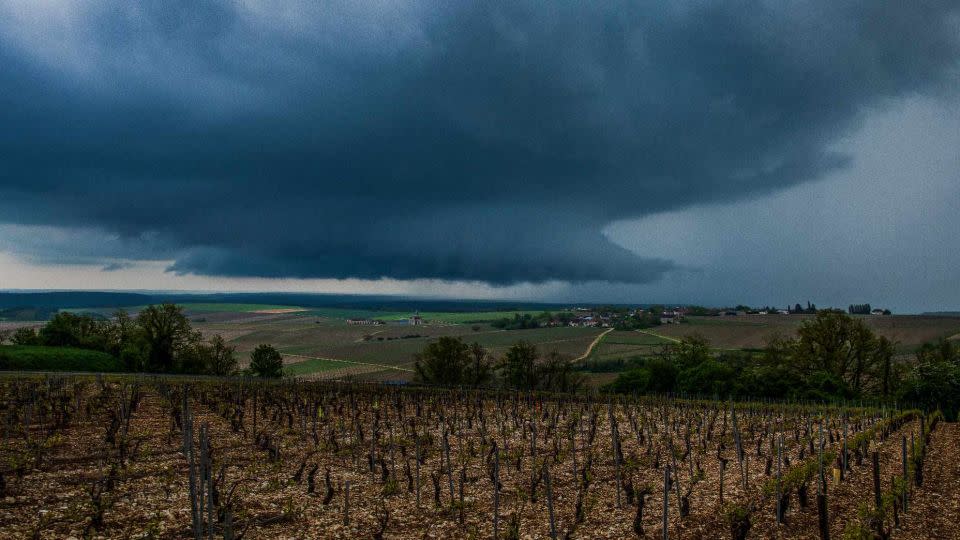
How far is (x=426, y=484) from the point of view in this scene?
60.2ft

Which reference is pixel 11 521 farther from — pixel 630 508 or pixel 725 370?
pixel 725 370

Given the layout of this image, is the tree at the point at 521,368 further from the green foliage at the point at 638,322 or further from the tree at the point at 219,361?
the green foliage at the point at 638,322

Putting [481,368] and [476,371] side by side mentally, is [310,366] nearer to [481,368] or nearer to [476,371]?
[476,371]

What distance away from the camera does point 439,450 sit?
23.7 metres

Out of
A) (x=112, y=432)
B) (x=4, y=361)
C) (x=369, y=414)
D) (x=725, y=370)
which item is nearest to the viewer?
(x=112, y=432)

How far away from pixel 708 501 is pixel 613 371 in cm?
7596

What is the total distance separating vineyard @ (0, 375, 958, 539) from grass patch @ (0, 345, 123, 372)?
37.3 meters

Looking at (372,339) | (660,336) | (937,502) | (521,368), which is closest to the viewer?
(937,502)

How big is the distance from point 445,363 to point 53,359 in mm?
42594

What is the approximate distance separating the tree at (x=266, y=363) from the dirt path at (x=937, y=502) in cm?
6610

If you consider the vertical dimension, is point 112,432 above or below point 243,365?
above

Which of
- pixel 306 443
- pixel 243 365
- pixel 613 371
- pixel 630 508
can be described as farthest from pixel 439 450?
pixel 243 365

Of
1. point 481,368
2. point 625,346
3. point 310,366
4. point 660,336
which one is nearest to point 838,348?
point 481,368

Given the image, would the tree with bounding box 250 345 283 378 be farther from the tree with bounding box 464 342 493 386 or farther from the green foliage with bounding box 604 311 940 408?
the green foliage with bounding box 604 311 940 408
